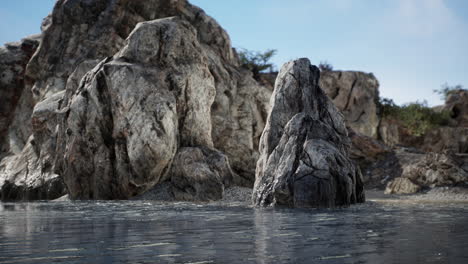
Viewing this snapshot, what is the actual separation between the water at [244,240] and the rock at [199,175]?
39.9 feet

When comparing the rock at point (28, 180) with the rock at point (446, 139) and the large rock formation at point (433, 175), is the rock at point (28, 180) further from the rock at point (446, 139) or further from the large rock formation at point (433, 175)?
the rock at point (446, 139)

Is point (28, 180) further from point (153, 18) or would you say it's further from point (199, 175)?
point (153, 18)

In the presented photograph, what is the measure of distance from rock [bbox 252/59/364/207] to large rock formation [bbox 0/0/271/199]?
7.62 meters

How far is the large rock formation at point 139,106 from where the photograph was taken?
24.6 m

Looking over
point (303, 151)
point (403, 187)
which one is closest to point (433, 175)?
point (403, 187)

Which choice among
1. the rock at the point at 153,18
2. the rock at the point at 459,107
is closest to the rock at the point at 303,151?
the rock at the point at 153,18

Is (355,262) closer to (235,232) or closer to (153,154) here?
(235,232)

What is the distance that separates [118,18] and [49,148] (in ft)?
33.4

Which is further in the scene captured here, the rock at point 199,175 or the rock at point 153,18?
the rock at point 153,18

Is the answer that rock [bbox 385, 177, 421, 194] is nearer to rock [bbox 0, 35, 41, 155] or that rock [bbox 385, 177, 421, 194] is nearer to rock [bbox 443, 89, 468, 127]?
rock [bbox 443, 89, 468, 127]

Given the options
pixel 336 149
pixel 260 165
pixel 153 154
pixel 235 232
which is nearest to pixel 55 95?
pixel 153 154

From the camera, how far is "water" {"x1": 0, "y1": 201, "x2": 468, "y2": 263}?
6.05 metres

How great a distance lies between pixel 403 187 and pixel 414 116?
24148 mm

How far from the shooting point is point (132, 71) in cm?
2553
